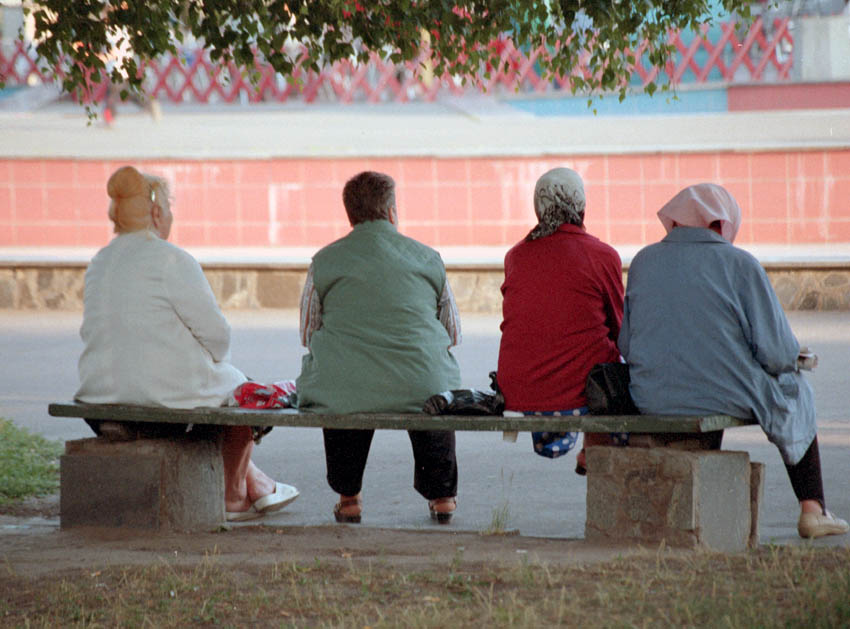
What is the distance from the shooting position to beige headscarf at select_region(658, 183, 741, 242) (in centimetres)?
490

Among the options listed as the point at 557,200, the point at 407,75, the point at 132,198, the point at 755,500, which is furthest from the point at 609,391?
the point at 407,75

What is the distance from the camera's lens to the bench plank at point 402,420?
470cm

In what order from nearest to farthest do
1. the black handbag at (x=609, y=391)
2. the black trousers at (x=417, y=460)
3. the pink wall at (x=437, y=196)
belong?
1. the black handbag at (x=609, y=391)
2. the black trousers at (x=417, y=460)
3. the pink wall at (x=437, y=196)

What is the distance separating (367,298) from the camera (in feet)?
17.3

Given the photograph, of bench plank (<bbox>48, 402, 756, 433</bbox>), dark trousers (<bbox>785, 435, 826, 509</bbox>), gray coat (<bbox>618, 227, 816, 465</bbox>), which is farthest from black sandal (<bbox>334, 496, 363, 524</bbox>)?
dark trousers (<bbox>785, 435, 826, 509</bbox>)

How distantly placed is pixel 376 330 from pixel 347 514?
936mm

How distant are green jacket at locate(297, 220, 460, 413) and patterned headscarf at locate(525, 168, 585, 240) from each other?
0.53 metres

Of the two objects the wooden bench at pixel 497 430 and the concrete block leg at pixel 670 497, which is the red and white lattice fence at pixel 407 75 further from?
the concrete block leg at pixel 670 497

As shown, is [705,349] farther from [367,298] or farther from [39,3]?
[39,3]

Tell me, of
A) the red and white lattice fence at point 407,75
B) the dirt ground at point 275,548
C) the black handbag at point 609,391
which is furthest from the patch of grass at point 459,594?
the red and white lattice fence at point 407,75

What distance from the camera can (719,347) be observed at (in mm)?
4758

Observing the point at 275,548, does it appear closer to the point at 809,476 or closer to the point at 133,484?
the point at 133,484

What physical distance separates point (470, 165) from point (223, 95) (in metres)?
9.37

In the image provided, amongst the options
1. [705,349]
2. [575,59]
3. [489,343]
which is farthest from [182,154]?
[705,349]
